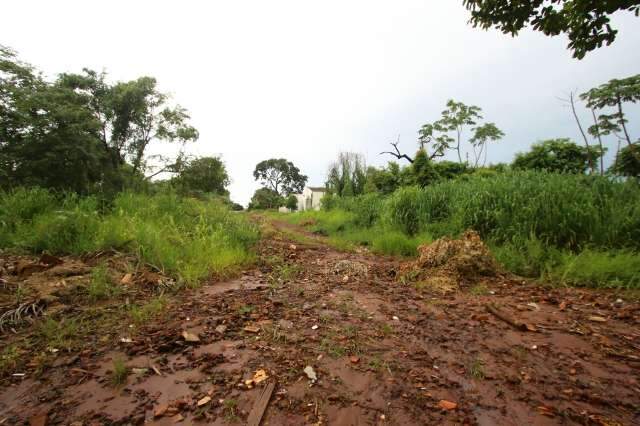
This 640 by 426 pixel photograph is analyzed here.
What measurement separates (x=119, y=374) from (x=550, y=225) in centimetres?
549

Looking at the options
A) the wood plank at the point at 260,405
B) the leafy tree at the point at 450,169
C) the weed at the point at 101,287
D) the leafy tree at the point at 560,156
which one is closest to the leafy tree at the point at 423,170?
the leafy tree at the point at 450,169

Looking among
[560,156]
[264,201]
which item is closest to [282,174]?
[264,201]

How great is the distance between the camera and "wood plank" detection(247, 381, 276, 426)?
124 centimetres

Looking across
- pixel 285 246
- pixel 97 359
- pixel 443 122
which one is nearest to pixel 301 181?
pixel 443 122

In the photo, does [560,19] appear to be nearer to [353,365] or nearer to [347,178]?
[353,365]

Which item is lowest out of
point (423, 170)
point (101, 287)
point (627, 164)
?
point (101, 287)

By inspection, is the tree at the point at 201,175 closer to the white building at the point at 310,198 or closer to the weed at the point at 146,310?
the weed at the point at 146,310

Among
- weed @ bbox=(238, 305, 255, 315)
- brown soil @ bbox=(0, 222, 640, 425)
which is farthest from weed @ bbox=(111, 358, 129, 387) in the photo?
weed @ bbox=(238, 305, 255, 315)

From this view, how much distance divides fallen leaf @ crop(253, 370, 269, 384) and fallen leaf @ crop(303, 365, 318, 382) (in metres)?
0.23

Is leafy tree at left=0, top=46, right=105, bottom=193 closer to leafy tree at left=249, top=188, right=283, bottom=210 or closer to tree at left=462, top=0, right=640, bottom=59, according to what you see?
tree at left=462, top=0, right=640, bottom=59

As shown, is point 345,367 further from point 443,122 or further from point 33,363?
point 443,122

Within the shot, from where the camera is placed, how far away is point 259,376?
5.09 feet

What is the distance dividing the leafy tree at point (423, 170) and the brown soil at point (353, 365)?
9459 millimetres

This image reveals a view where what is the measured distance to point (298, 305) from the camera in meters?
2.66
